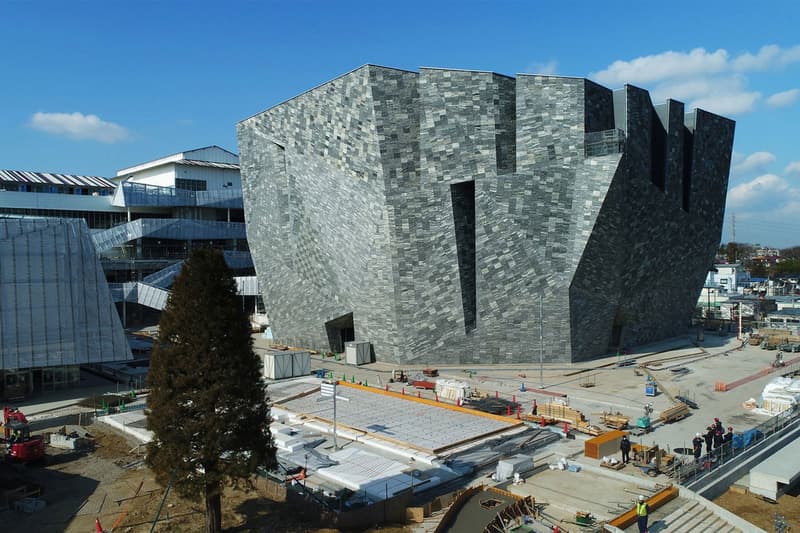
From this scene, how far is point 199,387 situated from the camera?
15320 mm

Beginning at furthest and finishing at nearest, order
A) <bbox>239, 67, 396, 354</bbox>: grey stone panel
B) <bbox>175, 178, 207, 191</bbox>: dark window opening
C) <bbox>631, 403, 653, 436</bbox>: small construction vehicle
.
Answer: <bbox>175, 178, 207, 191</bbox>: dark window opening < <bbox>239, 67, 396, 354</bbox>: grey stone panel < <bbox>631, 403, 653, 436</bbox>: small construction vehicle

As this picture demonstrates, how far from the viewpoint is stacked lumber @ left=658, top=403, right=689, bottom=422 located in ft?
90.5

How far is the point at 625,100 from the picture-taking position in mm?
40219

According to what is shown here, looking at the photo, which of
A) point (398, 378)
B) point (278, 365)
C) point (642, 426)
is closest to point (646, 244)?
point (398, 378)

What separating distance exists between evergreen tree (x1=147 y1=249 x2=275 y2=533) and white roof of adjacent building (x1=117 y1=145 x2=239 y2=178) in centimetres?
6332

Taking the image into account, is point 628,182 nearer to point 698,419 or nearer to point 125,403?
point 698,419

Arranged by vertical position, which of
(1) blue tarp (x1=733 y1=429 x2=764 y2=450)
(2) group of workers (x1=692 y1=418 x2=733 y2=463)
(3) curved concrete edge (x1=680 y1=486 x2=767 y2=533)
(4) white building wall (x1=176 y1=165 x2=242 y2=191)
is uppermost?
(4) white building wall (x1=176 y1=165 x2=242 y2=191)

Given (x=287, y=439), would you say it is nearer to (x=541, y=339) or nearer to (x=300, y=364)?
(x=300, y=364)

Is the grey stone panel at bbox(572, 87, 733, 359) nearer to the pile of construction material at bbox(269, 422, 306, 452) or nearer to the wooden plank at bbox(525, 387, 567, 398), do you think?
the wooden plank at bbox(525, 387, 567, 398)

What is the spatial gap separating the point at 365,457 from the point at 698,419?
16313mm

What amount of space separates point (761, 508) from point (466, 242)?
2424cm

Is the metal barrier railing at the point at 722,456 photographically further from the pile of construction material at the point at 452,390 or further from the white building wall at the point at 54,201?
the white building wall at the point at 54,201

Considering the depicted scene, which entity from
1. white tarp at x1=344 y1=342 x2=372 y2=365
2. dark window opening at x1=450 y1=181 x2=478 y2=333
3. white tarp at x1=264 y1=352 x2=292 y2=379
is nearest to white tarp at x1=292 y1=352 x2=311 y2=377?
white tarp at x1=264 y1=352 x2=292 y2=379

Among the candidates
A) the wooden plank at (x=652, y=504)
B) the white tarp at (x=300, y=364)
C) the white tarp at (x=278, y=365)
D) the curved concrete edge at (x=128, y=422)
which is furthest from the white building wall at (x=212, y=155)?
the wooden plank at (x=652, y=504)
